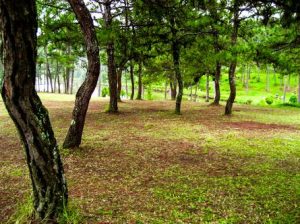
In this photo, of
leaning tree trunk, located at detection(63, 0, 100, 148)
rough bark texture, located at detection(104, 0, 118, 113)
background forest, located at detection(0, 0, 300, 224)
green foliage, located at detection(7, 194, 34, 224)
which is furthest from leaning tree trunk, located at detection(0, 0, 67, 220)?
rough bark texture, located at detection(104, 0, 118, 113)

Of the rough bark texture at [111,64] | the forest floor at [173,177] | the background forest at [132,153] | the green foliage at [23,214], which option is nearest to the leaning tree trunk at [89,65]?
the background forest at [132,153]

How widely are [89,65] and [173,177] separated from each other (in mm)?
4117

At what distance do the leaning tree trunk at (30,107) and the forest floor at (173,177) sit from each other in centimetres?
53

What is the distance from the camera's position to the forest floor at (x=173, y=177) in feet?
19.6

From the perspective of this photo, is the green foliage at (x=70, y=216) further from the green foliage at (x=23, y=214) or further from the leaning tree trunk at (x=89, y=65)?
the leaning tree trunk at (x=89, y=65)

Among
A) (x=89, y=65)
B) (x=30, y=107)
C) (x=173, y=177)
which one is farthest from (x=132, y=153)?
(x=30, y=107)

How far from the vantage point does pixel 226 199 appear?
659cm

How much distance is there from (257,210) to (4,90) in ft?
15.5

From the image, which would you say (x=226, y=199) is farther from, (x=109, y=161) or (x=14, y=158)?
(x=14, y=158)

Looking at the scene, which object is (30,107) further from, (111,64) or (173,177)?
(111,64)

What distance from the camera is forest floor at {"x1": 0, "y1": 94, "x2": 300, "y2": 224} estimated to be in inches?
235

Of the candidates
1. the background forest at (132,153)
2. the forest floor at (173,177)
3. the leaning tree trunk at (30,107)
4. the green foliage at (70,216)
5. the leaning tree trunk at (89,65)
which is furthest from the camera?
the leaning tree trunk at (89,65)

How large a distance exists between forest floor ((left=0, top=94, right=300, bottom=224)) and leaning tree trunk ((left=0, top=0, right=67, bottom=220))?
526 mm

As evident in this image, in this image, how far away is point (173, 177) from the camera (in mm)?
7961
